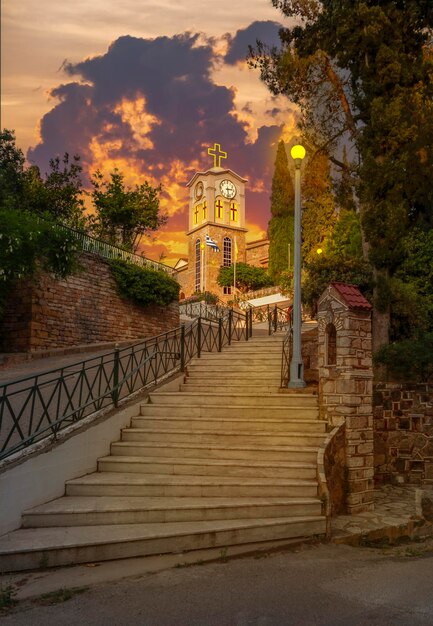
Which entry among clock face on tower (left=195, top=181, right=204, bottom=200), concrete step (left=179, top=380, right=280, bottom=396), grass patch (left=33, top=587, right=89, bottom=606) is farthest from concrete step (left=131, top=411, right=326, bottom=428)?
clock face on tower (left=195, top=181, right=204, bottom=200)

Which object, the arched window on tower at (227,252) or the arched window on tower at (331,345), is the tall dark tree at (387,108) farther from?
the arched window on tower at (227,252)

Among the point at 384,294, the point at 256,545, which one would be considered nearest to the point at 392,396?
the point at 384,294

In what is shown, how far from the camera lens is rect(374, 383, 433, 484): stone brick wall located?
10867 mm

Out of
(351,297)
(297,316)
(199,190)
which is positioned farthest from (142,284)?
(199,190)

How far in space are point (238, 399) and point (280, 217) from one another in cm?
3859

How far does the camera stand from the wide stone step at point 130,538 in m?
5.89

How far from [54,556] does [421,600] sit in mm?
3869

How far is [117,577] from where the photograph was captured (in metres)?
5.50

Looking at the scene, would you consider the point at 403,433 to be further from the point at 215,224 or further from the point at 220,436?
the point at 215,224

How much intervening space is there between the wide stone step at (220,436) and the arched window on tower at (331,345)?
1.27m

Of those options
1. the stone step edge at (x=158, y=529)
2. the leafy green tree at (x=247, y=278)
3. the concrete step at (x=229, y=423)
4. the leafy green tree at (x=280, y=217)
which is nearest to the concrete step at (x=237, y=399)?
the concrete step at (x=229, y=423)

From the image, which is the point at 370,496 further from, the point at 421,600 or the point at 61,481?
the point at 61,481

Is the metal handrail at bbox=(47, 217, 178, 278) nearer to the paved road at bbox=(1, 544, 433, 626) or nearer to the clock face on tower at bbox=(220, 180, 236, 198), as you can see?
the paved road at bbox=(1, 544, 433, 626)

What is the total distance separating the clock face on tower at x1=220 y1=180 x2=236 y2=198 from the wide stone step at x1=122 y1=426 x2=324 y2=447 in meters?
46.9
